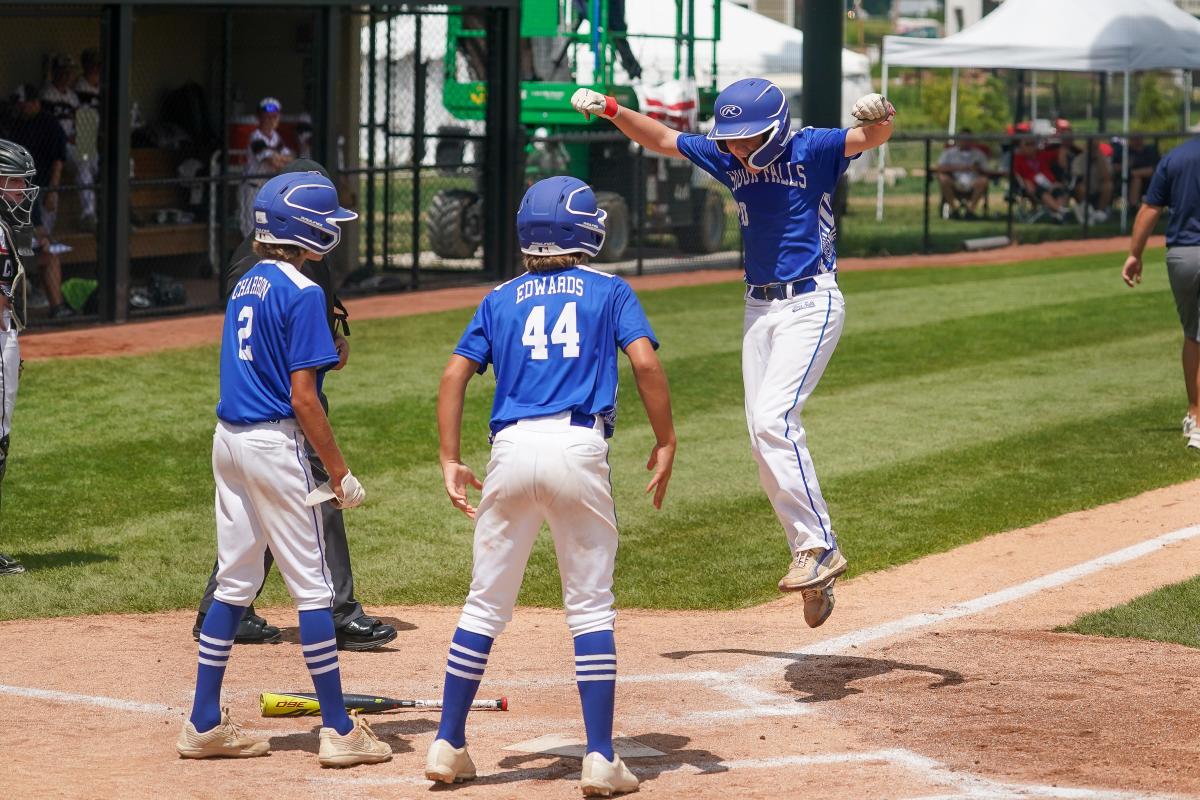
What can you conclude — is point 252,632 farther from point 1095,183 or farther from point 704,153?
point 1095,183

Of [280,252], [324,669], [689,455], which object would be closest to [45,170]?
[689,455]

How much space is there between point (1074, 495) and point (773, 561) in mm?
2364

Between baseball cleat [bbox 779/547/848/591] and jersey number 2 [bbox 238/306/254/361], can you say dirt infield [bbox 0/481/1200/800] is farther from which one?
jersey number 2 [bbox 238/306/254/361]

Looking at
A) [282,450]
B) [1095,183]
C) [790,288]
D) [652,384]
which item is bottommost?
[282,450]

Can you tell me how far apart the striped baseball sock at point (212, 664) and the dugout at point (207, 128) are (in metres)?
10.8

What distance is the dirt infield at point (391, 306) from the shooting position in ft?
49.1

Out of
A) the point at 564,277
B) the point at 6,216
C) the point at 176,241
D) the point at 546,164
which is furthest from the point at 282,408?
the point at 546,164

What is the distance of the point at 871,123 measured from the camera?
6367 millimetres

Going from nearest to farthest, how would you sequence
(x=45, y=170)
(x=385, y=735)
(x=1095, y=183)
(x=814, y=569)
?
(x=385, y=735), (x=814, y=569), (x=45, y=170), (x=1095, y=183)

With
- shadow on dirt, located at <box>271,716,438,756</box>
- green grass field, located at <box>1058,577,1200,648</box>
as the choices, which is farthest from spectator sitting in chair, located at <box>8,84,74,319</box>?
green grass field, located at <box>1058,577,1200,648</box>

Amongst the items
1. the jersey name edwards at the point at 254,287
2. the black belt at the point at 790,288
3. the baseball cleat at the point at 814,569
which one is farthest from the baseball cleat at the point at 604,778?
the black belt at the point at 790,288

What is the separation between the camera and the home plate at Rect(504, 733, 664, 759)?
546 cm

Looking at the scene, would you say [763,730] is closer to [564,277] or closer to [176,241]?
[564,277]

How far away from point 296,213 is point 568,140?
590 inches
